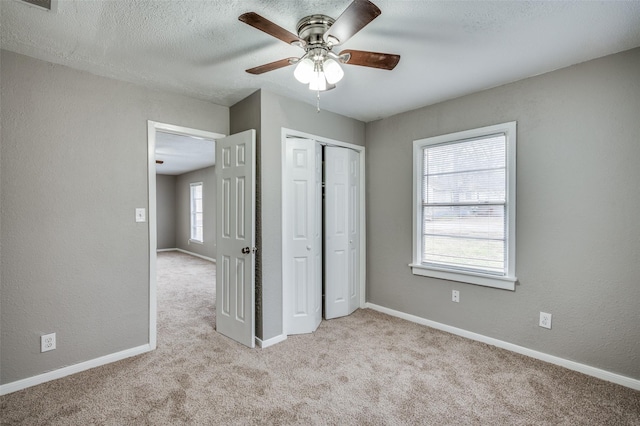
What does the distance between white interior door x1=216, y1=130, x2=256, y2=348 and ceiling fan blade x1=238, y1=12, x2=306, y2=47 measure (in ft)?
4.27

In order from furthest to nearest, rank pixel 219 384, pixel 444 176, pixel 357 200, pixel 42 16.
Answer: pixel 357 200 < pixel 444 176 < pixel 219 384 < pixel 42 16

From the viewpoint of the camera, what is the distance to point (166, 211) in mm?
9109

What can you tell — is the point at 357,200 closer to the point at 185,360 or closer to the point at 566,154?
the point at 566,154

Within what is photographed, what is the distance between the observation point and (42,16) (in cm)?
171

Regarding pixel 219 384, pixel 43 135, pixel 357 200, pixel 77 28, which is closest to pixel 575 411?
pixel 219 384

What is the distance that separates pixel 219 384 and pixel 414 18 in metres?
2.78

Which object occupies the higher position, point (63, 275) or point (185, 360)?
point (63, 275)

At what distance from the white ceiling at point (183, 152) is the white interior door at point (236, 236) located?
1.08 m

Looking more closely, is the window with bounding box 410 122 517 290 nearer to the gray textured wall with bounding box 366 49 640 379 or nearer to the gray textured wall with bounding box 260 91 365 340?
the gray textured wall with bounding box 366 49 640 379

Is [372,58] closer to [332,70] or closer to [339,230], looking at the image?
[332,70]

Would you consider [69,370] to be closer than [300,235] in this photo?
Yes

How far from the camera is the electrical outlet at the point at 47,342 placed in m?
2.21

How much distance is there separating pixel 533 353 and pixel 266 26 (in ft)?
10.5

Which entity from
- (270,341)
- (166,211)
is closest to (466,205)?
(270,341)
